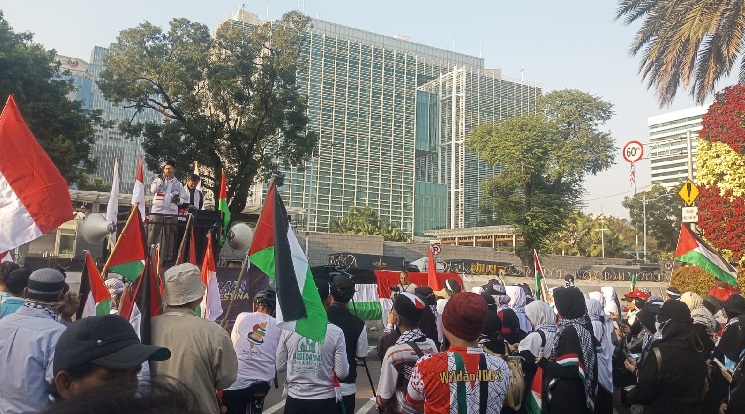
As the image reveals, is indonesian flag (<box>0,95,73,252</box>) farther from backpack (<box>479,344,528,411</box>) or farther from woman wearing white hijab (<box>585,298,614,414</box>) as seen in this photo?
woman wearing white hijab (<box>585,298,614,414</box>)

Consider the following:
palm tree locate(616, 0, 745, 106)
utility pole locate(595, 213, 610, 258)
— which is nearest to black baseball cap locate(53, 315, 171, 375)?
palm tree locate(616, 0, 745, 106)

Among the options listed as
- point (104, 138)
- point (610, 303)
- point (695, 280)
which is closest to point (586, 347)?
point (610, 303)

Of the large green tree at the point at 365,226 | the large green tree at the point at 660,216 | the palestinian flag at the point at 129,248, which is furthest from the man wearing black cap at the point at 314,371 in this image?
the large green tree at the point at 660,216

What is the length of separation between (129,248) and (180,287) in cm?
259

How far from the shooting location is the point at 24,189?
4.63 meters

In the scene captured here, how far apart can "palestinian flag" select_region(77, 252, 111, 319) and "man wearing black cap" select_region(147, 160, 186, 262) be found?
14.4 ft

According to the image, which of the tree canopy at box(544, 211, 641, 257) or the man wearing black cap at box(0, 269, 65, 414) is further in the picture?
the tree canopy at box(544, 211, 641, 257)

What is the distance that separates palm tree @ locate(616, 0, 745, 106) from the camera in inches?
476

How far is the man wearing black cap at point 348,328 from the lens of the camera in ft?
14.8

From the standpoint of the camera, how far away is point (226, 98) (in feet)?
70.0

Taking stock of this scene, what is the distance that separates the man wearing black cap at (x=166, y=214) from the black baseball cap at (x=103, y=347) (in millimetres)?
7894

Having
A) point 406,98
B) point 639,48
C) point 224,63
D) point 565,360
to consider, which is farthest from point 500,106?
point 565,360

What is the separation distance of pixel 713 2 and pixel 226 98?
15.6 metres

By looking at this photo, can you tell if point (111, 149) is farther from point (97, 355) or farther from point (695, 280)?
point (97, 355)
